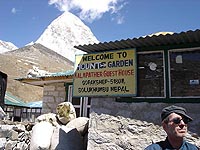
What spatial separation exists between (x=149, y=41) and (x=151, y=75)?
0.87 meters

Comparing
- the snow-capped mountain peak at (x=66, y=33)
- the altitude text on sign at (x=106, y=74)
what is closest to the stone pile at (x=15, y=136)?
the altitude text on sign at (x=106, y=74)

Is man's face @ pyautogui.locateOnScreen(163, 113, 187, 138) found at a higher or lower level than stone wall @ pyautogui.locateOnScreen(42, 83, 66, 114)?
lower

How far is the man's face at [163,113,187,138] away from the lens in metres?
2.29

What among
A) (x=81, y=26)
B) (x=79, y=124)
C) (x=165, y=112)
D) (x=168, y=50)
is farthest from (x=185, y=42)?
(x=81, y=26)

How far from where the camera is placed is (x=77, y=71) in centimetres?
752

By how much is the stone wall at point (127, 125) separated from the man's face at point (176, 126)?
389cm

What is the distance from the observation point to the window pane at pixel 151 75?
6512 mm

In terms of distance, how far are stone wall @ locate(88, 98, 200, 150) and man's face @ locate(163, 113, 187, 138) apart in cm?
389

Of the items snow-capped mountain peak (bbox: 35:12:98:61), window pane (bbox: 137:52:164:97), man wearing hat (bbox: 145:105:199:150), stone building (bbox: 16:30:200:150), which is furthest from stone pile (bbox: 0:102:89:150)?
snow-capped mountain peak (bbox: 35:12:98:61)

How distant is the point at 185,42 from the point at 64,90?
22.6ft

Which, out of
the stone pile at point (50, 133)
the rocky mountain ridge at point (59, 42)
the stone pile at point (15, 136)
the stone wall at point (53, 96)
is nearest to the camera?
the stone pile at point (50, 133)

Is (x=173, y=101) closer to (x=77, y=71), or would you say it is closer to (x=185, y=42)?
(x=185, y=42)

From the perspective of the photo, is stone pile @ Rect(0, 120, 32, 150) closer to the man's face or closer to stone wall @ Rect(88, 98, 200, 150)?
stone wall @ Rect(88, 98, 200, 150)

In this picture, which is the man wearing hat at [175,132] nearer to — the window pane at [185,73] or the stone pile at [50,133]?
the window pane at [185,73]
